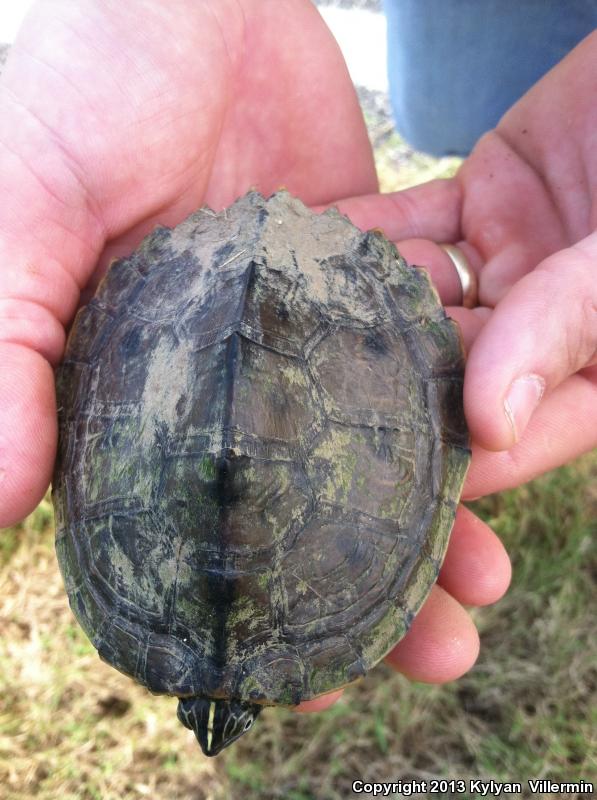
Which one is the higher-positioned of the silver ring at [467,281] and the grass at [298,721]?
the silver ring at [467,281]

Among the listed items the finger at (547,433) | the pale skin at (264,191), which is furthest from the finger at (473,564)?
the finger at (547,433)

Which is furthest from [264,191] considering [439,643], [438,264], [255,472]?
[439,643]

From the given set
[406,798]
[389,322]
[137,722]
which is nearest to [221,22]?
[389,322]

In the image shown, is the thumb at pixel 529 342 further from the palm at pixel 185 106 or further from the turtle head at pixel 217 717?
the palm at pixel 185 106

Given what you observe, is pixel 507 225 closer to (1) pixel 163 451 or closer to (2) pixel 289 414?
(2) pixel 289 414

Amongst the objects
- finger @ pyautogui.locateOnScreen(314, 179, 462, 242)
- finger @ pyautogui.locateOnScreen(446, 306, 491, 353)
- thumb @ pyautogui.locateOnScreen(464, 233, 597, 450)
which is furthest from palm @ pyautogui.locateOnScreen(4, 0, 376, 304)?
thumb @ pyautogui.locateOnScreen(464, 233, 597, 450)
